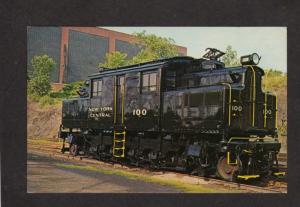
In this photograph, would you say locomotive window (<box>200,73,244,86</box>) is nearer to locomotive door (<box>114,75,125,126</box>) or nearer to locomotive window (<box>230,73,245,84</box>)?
locomotive window (<box>230,73,245,84</box>)

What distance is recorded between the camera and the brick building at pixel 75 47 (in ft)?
28.2

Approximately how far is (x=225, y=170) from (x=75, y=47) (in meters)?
3.45

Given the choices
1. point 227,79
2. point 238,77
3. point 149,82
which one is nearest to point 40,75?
point 149,82

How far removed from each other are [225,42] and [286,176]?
97.1 inches

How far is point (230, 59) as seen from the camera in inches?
359

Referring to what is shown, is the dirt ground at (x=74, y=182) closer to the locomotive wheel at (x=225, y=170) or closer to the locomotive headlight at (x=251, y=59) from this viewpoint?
the locomotive wheel at (x=225, y=170)

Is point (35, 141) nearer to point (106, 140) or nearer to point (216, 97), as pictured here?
point (106, 140)

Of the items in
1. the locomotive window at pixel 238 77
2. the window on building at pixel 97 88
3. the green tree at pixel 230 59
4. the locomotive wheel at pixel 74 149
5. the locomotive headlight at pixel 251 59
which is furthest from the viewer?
the window on building at pixel 97 88

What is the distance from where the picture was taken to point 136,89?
10.5 m

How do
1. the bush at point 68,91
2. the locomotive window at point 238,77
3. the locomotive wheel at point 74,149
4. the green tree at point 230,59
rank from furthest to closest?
1. the locomotive wheel at point 74,149
2. the bush at point 68,91
3. the locomotive window at point 238,77
4. the green tree at point 230,59

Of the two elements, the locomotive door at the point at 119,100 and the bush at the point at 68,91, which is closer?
the bush at the point at 68,91

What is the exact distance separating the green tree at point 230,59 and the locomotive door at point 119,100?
7.92 feet

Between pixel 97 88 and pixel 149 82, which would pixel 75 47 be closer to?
pixel 149 82

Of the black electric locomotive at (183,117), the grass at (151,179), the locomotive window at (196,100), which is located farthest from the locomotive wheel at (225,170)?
the locomotive window at (196,100)
